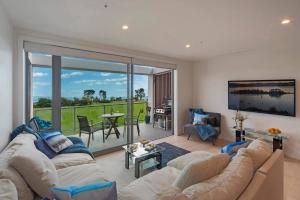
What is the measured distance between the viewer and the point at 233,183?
117 centimetres

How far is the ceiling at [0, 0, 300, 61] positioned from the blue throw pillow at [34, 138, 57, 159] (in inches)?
71.0

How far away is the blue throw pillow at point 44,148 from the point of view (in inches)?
93.1

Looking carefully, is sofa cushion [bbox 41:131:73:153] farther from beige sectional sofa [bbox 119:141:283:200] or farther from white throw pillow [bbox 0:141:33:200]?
beige sectional sofa [bbox 119:141:283:200]

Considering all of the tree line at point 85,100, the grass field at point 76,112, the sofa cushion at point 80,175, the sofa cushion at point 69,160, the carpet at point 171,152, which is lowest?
the carpet at point 171,152

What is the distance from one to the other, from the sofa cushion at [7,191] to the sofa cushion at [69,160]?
978mm

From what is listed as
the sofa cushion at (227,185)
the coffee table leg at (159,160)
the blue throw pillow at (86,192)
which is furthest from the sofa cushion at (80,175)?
the coffee table leg at (159,160)

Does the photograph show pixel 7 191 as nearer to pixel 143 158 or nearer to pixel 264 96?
pixel 143 158

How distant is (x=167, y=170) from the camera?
2139 mm

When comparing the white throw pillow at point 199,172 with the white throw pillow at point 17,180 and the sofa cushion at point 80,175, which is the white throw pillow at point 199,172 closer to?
the sofa cushion at point 80,175

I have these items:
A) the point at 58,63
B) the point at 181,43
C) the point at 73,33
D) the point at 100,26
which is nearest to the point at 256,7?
the point at 181,43

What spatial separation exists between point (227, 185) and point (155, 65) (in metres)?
3.89

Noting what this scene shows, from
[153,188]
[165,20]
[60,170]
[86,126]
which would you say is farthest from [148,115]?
[153,188]

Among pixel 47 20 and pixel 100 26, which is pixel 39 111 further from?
pixel 100 26

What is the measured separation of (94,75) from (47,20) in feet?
5.24
